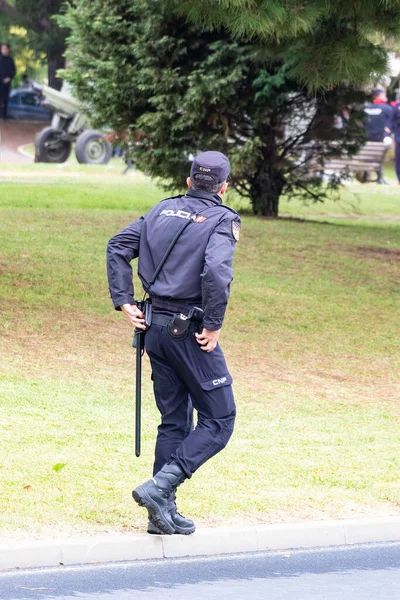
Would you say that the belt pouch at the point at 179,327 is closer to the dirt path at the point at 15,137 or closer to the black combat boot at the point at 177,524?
the black combat boot at the point at 177,524

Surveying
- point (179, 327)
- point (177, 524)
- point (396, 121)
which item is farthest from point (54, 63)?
point (177, 524)

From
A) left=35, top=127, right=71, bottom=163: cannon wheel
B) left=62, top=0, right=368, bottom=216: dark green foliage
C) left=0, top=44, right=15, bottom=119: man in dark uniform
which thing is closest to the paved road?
left=62, top=0, right=368, bottom=216: dark green foliage

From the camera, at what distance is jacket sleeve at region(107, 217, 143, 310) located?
19.8ft

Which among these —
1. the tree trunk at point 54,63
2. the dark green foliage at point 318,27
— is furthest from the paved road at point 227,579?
the tree trunk at point 54,63

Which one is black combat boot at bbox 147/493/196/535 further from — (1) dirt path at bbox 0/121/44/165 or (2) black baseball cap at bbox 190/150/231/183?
(1) dirt path at bbox 0/121/44/165

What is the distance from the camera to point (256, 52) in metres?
15.8

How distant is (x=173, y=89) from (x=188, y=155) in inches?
44.9

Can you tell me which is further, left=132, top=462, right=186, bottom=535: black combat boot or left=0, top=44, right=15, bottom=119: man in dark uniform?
left=0, top=44, right=15, bottom=119: man in dark uniform

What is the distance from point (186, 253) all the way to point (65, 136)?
989 inches

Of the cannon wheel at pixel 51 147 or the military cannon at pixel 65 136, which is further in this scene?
the cannon wheel at pixel 51 147

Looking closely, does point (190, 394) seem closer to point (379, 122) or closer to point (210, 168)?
point (210, 168)

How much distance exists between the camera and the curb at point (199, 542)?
227 inches

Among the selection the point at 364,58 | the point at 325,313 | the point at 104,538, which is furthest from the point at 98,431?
the point at 364,58

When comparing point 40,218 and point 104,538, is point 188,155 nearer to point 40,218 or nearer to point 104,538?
point 40,218
